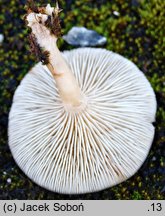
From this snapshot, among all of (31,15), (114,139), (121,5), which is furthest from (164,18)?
(31,15)

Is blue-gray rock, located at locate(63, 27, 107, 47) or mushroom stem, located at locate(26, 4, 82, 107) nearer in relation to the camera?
mushroom stem, located at locate(26, 4, 82, 107)

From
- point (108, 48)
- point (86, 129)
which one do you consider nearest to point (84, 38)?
point (108, 48)

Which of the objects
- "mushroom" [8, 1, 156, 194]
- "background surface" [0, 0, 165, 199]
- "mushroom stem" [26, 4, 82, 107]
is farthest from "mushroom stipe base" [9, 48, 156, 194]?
"mushroom stem" [26, 4, 82, 107]

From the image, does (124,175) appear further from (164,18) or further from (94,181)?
(164,18)

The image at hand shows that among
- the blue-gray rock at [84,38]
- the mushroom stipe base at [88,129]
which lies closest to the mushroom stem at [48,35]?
the mushroom stipe base at [88,129]

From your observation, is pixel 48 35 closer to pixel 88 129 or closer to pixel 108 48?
pixel 88 129

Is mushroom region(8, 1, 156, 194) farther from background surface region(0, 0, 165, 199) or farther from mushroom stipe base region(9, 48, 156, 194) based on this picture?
background surface region(0, 0, 165, 199)

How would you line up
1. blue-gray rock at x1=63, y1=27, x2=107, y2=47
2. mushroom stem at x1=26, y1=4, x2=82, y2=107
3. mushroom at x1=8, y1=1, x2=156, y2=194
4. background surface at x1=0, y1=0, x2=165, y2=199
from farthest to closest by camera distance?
blue-gray rock at x1=63, y1=27, x2=107, y2=47
background surface at x1=0, y1=0, x2=165, y2=199
mushroom at x1=8, y1=1, x2=156, y2=194
mushroom stem at x1=26, y1=4, x2=82, y2=107
